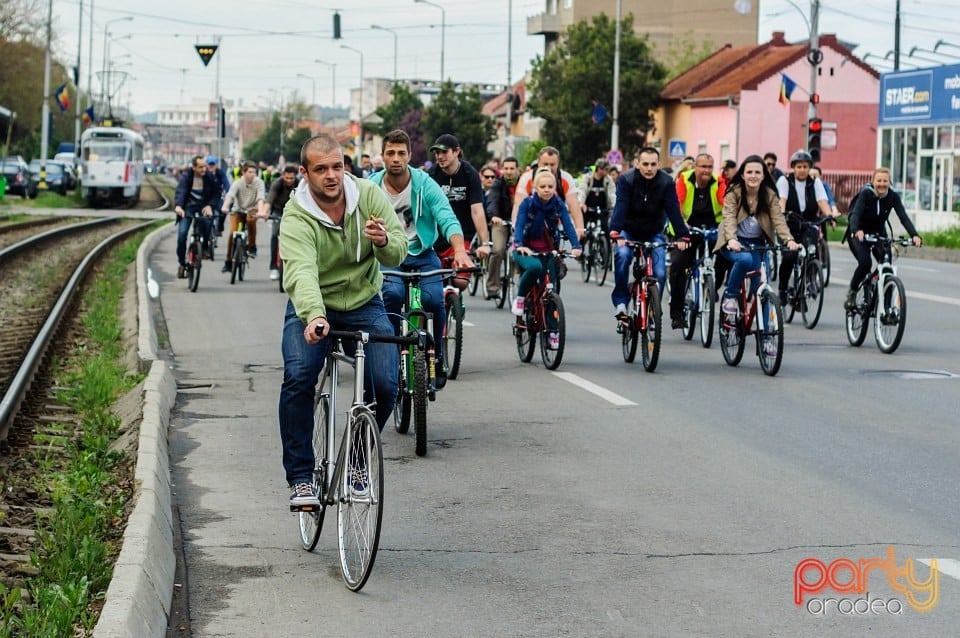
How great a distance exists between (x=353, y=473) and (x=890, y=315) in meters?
9.50

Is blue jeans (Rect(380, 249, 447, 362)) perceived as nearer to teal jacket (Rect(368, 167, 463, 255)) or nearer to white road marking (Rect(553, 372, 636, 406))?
teal jacket (Rect(368, 167, 463, 255))

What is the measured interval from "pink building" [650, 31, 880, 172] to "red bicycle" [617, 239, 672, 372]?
2166 inches

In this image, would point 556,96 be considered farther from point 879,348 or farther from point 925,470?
point 925,470

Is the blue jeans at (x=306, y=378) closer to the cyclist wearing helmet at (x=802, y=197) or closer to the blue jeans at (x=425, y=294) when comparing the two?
the blue jeans at (x=425, y=294)

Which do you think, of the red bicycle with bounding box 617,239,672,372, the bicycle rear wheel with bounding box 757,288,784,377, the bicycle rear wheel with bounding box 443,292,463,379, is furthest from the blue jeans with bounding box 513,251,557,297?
the bicycle rear wheel with bounding box 757,288,784,377

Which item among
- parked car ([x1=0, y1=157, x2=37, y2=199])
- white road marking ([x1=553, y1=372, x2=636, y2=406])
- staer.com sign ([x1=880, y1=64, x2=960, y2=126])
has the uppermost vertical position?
staer.com sign ([x1=880, y1=64, x2=960, y2=126])

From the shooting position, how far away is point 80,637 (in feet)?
17.5

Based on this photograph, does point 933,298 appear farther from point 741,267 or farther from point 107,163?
point 107,163

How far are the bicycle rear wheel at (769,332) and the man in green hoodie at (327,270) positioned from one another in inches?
258

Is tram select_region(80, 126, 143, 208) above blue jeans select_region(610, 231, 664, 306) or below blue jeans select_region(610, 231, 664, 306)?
above

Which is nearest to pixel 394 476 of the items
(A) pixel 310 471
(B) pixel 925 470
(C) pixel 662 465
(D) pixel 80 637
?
(C) pixel 662 465

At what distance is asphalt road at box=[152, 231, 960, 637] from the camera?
19.5 ft

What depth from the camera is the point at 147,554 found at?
6.19 meters

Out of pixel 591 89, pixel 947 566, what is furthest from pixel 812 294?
pixel 591 89
